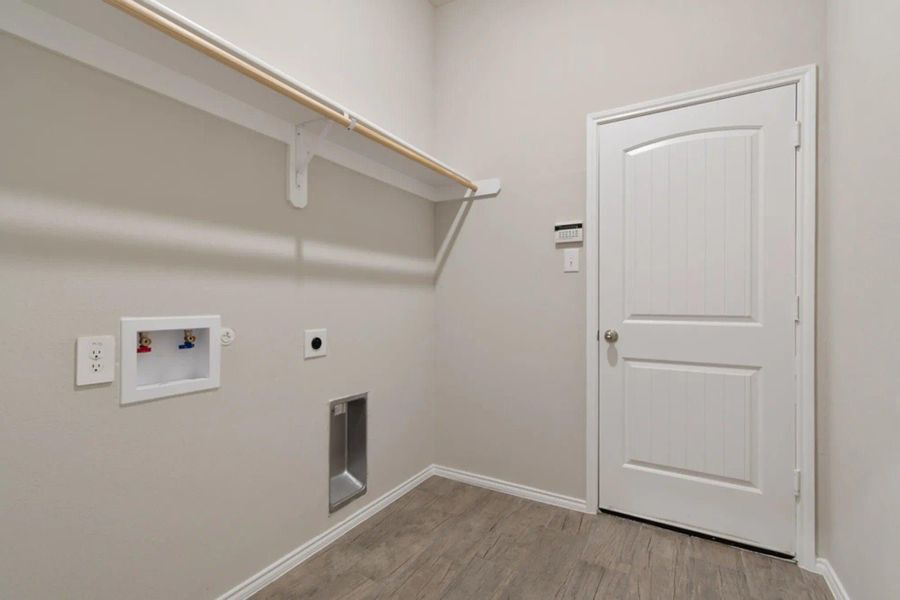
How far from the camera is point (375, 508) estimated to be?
6.74ft

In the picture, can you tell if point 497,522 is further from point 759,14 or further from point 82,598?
point 759,14

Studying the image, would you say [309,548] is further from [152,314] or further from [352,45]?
[352,45]

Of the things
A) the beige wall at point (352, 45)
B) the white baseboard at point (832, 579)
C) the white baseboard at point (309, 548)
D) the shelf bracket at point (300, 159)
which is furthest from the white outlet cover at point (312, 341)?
the white baseboard at point (832, 579)

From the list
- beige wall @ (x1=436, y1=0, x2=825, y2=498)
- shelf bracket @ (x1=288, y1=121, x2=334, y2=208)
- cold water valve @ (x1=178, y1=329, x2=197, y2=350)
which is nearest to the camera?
cold water valve @ (x1=178, y1=329, x2=197, y2=350)

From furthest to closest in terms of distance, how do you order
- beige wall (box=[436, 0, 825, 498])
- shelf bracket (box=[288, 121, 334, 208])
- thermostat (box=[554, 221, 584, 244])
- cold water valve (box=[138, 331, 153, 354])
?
1. thermostat (box=[554, 221, 584, 244])
2. beige wall (box=[436, 0, 825, 498])
3. shelf bracket (box=[288, 121, 334, 208])
4. cold water valve (box=[138, 331, 153, 354])

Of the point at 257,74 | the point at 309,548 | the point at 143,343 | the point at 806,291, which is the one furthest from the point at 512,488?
the point at 257,74

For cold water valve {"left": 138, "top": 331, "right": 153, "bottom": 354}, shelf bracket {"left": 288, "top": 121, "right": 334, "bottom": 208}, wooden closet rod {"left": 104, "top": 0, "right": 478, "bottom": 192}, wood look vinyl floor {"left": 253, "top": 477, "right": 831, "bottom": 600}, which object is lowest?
wood look vinyl floor {"left": 253, "top": 477, "right": 831, "bottom": 600}

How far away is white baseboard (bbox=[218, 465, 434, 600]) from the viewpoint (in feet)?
4.80

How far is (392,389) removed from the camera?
2.20m

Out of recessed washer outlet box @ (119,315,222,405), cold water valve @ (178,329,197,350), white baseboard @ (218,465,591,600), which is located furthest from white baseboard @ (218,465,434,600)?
cold water valve @ (178,329,197,350)

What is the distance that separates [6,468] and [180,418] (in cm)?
38

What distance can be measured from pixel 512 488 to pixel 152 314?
1.89 meters

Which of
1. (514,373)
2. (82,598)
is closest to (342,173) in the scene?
(514,373)

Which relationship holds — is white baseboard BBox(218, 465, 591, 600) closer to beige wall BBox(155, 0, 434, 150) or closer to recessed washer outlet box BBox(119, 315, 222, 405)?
recessed washer outlet box BBox(119, 315, 222, 405)
